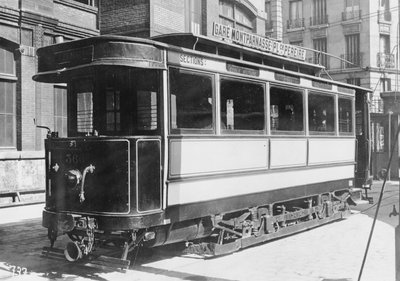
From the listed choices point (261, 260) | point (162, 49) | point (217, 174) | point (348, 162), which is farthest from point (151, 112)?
point (348, 162)

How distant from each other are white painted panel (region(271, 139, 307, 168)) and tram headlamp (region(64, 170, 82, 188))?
361 cm

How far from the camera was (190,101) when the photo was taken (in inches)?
281

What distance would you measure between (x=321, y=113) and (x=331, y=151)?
0.95 meters

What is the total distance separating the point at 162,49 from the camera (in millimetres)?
6656

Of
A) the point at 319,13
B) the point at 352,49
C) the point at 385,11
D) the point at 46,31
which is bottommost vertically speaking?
the point at 46,31

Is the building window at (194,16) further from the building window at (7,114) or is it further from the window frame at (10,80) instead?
the building window at (7,114)

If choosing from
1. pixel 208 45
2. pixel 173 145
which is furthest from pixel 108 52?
pixel 208 45

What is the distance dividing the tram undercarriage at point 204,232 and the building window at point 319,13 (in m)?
34.7

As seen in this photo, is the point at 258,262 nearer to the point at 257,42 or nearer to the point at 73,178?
the point at 73,178

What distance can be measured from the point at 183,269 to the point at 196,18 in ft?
45.9

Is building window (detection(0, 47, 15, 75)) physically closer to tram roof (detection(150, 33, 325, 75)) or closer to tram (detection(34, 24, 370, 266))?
tram (detection(34, 24, 370, 266))

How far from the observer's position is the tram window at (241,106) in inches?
302

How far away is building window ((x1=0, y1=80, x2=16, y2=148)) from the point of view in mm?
13711

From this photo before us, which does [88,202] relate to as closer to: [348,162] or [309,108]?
[309,108]
